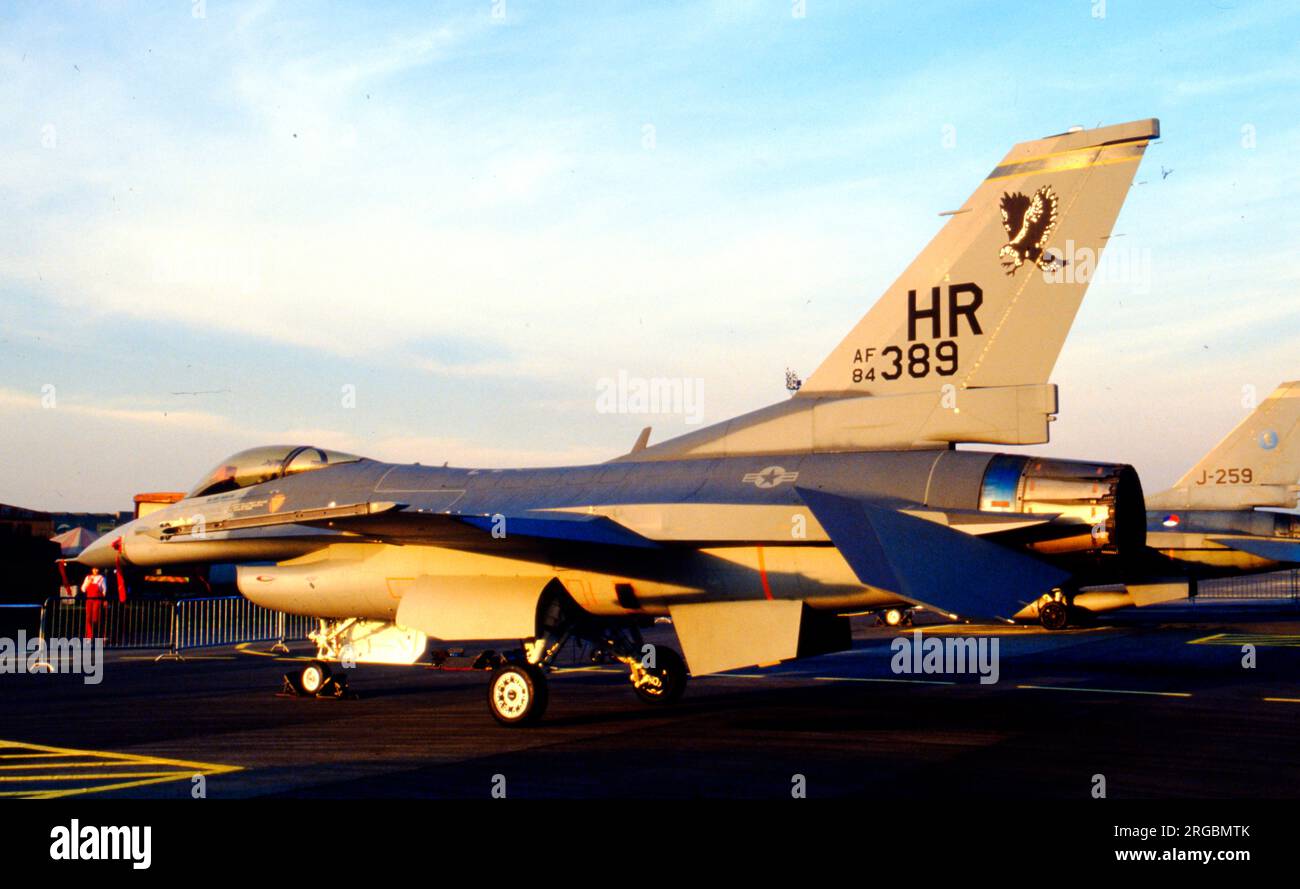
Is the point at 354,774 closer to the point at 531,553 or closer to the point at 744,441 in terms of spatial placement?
the point at 531,553

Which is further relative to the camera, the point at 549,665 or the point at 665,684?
the point at 665,684

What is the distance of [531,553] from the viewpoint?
475 inches

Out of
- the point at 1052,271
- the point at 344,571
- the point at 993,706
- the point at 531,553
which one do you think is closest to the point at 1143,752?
the point at 993,706

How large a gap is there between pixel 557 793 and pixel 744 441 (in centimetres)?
522

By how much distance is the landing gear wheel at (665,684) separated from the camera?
1368 cm

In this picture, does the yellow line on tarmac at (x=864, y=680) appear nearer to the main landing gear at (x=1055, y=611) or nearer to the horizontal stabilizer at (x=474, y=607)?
the horizontal stabilizer at (x=474, y=607)

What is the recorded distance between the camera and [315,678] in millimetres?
14914

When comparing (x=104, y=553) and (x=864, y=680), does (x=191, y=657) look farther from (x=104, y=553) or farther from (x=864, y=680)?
(x=864, y=680)

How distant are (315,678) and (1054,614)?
1962cm

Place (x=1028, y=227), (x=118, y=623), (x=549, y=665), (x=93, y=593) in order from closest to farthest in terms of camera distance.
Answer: (x=1028, y=227) < (x=549, y=665) < (x=93, y=593) < (x=118, y=623)

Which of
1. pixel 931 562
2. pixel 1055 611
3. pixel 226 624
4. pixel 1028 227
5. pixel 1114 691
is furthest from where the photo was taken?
pixel 1055 611

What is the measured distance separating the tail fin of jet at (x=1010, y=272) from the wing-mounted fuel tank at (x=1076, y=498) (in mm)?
1049

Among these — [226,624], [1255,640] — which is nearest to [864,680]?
[1255,640]

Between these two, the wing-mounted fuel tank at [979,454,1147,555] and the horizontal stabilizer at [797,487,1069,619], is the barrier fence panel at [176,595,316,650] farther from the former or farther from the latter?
the wing-mounted fuel tank at [979,454,1147,555]
